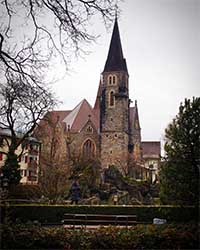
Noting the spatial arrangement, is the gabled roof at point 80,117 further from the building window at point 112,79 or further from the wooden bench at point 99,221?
the wooden bench at point 99,221

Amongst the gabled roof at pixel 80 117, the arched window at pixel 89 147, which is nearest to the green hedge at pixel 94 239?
the arched window at pixel 89 147

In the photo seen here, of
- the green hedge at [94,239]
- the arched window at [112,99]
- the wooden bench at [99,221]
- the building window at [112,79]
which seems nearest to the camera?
the green hedge at [94,239]

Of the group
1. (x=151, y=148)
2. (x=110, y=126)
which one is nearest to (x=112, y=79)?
(x=110, y=126)

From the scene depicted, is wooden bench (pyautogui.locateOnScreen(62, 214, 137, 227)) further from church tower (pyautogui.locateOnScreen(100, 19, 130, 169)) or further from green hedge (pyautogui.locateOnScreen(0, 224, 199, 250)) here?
church tower (pyautogui.locateOnScreen(100, 19, 130, 169))

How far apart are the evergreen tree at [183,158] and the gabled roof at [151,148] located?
44.0m

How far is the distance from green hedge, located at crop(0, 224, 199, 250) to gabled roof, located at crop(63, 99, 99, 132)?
3022 centimetres

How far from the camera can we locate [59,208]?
1084cm

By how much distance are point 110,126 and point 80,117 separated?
315 cm

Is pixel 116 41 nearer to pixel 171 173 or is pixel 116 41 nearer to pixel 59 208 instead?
pixel 59 208

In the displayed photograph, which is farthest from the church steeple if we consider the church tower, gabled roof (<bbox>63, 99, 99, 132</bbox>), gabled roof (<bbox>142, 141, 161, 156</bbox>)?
gabled roof (<bbox>142, 141, 161, 156</bbox>)

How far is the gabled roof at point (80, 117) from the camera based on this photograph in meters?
35.8

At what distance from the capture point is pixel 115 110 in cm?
3694

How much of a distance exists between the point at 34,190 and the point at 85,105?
74.5 feet

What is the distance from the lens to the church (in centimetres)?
3371
